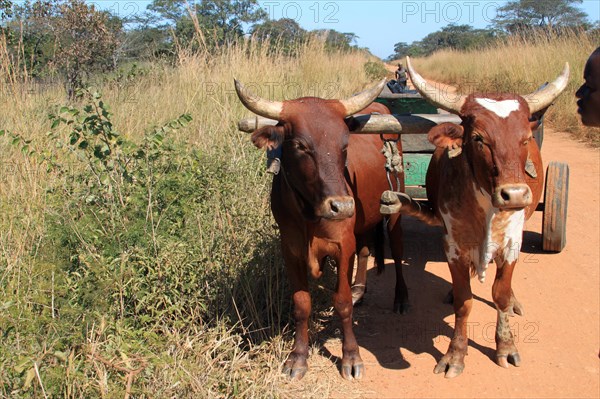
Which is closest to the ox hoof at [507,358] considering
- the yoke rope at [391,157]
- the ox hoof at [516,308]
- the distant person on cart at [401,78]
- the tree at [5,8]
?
the ox hoof at [516,308]

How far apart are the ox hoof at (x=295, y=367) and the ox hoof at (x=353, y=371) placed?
26 cm

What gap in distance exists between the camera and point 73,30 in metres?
8.47

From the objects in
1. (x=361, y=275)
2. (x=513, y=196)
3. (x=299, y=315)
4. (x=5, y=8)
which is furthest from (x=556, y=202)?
(x=5, y=8)

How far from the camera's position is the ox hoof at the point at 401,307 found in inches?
202

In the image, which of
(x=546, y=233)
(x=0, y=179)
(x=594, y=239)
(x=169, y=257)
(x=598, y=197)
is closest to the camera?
(x=169, y=257)

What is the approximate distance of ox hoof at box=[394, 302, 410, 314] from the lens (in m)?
5.12

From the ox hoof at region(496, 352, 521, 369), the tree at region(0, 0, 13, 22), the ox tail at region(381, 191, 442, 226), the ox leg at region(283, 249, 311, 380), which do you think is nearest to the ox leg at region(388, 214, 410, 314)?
the ox tail at region(381, 191, 442, 226)

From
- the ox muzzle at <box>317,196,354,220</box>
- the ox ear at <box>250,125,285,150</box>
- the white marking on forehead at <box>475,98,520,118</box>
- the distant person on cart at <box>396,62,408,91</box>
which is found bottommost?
the ox muzzle at <box>317,196,354,220</box>

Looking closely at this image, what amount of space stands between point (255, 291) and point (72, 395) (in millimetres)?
1764

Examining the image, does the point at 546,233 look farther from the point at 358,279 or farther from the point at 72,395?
the point at 72,395

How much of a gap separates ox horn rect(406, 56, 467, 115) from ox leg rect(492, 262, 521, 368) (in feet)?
3.57

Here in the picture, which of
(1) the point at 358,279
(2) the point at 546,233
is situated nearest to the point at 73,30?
(1) the point at 358,279

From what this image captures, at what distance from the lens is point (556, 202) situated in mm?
5840

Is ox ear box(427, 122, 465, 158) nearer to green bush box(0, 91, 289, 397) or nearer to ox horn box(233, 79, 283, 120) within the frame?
ox horn box(233, 79, 283, 120)
